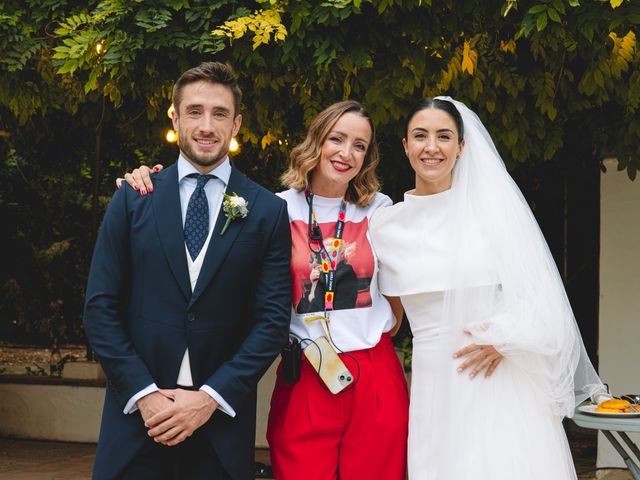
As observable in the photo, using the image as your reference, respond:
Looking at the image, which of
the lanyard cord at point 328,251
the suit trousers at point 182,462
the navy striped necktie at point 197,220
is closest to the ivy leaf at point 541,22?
the lanyard cord at point 328,251

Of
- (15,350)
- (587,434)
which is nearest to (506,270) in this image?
(587,434)

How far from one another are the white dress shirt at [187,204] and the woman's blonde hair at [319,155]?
0.46 metres

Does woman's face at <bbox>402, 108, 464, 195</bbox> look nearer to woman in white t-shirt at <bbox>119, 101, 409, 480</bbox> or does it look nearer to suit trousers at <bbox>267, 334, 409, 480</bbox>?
woman in white t-shirt at <bbox>119, 101, 409, 480</bbox>

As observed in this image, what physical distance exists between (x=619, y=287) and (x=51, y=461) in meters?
4.99

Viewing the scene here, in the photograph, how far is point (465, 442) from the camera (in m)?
3.10

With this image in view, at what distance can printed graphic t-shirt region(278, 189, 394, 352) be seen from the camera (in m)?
3.24

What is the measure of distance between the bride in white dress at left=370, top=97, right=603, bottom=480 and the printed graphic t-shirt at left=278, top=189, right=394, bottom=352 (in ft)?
0.34

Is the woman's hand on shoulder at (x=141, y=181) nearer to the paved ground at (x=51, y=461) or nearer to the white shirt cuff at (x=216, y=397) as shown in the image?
the white shirt cuff at (x=216, y=397)

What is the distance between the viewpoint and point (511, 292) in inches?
122

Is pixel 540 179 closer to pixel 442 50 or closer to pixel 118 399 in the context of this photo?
pixel 442 50

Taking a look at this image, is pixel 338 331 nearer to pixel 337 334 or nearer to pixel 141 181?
pixel 337 334

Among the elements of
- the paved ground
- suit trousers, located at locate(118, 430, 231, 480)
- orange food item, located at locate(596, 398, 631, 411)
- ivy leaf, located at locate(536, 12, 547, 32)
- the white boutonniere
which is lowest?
the paved ground

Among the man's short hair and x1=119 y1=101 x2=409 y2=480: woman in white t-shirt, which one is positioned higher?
the man's short hair

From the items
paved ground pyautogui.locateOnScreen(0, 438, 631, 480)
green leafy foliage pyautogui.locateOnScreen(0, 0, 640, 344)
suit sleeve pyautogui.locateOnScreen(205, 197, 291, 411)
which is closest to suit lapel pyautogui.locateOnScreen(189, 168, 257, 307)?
suit sleeve pyautogui.locateOnScreen(205, 197, 291, 411)
